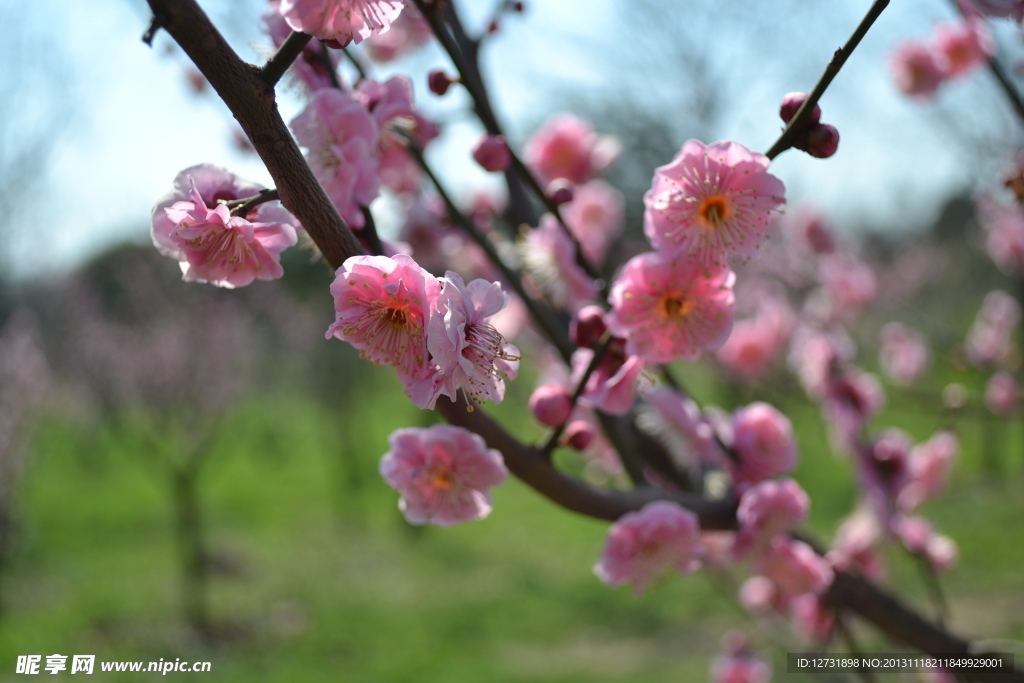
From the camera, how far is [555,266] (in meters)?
1.31

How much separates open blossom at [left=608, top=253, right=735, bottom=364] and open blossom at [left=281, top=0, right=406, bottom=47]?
0.38 metres

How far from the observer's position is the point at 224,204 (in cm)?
70

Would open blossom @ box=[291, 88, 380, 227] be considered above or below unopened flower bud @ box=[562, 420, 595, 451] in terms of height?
above

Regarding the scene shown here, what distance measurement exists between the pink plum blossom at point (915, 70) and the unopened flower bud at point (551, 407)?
90.4 inches

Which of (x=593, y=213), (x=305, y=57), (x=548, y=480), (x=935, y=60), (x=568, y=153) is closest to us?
(x=548, y=480)

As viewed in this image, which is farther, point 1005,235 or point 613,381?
point 1005,235

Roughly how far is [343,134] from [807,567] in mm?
935

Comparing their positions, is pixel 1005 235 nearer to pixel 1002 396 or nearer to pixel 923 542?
pixel 1002 396

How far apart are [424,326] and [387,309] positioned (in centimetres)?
7

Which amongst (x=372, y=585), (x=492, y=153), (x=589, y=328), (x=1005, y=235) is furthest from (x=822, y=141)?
(x=372, y=585)

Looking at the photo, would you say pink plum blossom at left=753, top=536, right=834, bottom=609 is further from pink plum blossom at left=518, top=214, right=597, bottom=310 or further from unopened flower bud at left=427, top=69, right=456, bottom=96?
unopened flower bud at left=427, top=69, right=456, bottom=96

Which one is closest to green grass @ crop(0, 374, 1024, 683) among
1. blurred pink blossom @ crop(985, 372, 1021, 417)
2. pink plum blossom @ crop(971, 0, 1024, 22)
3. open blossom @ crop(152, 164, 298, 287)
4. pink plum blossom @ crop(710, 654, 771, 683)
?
pink plum blossom @ crop(710, 654, 771, 683)

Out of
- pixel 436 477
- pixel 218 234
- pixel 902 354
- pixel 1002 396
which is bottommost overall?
pixel 902 354

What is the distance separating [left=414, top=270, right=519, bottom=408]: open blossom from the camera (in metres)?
0.61
